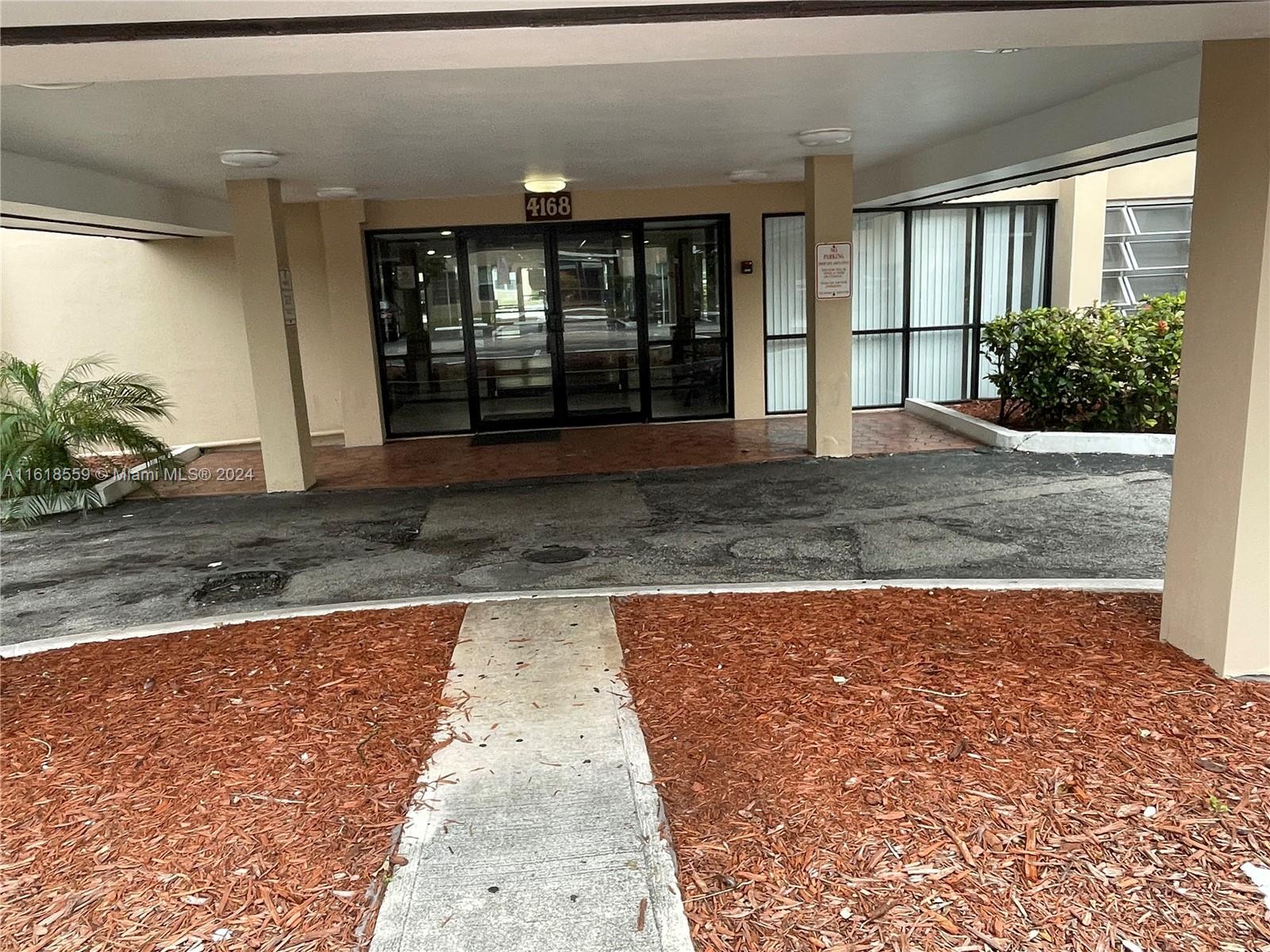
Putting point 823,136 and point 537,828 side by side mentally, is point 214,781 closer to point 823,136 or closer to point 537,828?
point 537,828

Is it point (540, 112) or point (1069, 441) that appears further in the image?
point (1069, 441)

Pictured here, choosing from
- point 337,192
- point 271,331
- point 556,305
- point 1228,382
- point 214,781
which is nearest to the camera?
point 214,781

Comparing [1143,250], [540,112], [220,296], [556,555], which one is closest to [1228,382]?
[556,555]

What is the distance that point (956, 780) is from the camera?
3070 mm

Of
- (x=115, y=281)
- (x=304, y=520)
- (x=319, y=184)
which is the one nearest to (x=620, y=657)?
(x=304, y=520)

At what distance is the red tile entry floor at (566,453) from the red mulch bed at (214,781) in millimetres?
4673

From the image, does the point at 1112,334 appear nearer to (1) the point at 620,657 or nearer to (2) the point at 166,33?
(1) the point at 620,657

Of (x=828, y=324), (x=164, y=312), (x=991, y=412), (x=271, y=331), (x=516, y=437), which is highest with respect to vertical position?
(x=164, y=312)

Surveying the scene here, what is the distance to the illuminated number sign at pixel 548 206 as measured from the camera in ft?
37.1

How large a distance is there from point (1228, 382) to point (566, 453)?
7.40 m

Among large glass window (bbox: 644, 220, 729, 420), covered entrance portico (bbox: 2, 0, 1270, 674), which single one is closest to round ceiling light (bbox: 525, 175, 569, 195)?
covered entrance portico (bbox: 2, 0, 1270, 674)

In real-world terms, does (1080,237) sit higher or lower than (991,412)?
higher

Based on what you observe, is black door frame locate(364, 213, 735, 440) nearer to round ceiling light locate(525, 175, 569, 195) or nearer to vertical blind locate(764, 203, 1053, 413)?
vertical blind locate(764, 203, 1053, 413)

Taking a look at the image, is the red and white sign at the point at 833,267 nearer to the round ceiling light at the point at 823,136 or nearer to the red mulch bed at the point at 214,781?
the round ceiling light at the point at 823,136
